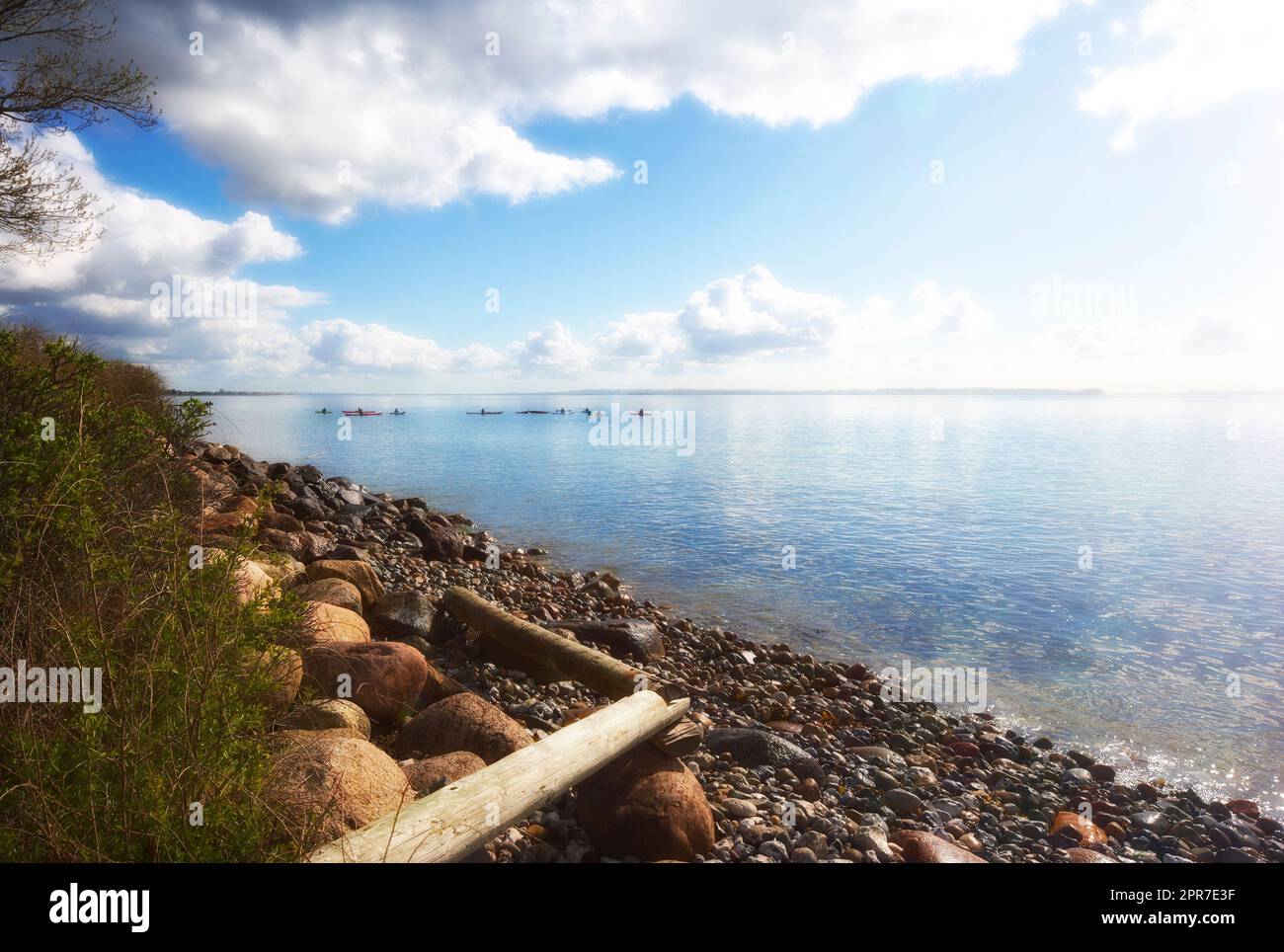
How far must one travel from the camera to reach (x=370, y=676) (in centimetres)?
754

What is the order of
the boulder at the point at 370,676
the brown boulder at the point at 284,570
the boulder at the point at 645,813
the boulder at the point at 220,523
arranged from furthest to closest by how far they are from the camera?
1. the brown boulder at the point at 284,570
2. the boulder at the point at 220,523
3. the boulder at the point at 370,676
4. the boulder at the point at 645,813

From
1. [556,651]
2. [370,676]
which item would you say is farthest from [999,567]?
[370,676]

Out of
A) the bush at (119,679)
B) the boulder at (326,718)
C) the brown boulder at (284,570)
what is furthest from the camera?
the brown boulder at (284,570)

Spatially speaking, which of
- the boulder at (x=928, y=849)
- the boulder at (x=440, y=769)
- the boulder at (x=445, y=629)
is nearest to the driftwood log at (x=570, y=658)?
the boulder at (x=445, y=629)

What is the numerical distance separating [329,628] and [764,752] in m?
5.75

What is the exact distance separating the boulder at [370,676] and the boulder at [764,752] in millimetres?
3854

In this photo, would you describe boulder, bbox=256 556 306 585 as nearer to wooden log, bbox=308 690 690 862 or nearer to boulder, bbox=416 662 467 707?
boulder, bbox=416 662 467 707

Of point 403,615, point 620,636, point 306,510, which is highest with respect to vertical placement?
point 306,510

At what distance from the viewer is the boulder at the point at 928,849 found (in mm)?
6297

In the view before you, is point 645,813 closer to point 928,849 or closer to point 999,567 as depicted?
point 928,849

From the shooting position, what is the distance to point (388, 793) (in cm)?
503

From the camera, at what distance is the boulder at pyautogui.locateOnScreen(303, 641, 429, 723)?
24.3 feet

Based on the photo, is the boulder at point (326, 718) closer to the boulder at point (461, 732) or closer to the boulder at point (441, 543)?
the boulder at point (461, 732)

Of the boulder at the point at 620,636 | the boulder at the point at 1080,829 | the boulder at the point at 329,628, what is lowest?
the boulder at the point at 1080,829
